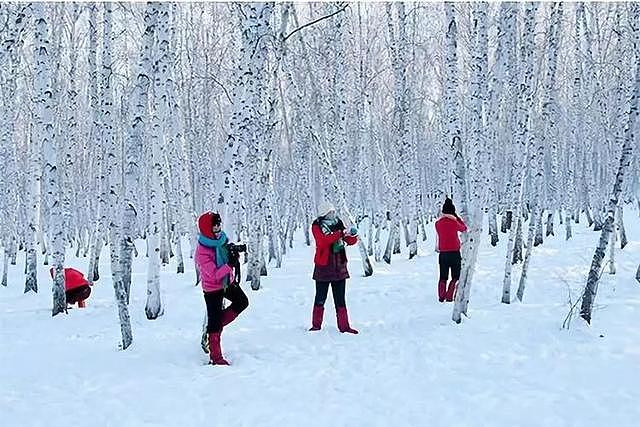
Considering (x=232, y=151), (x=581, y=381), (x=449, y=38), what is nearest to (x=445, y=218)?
(x=449, y=38)

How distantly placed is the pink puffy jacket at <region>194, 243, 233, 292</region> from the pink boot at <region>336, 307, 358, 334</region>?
5.97 ft

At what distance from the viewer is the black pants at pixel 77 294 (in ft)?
34.1

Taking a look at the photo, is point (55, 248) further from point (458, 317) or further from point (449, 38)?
point (449, 38)

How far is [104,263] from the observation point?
21.8 metres

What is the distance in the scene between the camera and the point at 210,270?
6.25m

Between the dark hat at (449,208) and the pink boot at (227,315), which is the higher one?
the dark hat at (449,208)

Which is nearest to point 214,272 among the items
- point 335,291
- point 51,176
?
point 335,291

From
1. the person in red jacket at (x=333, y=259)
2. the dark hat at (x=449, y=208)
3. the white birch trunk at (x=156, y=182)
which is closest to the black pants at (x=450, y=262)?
the dark hat at (x=449, y=208)

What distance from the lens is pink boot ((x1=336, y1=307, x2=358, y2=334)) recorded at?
7.49 m

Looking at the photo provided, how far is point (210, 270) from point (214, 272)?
5 centimetres

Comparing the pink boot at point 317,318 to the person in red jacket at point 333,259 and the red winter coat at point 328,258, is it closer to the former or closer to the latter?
the person in red jacket at point 333,259

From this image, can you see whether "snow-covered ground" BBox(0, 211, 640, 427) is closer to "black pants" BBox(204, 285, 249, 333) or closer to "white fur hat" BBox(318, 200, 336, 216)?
"black pants" BBox(204, 285, 249, 333)

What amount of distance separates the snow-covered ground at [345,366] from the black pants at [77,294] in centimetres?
48

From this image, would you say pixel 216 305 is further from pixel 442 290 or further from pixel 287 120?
pixel 287 120
